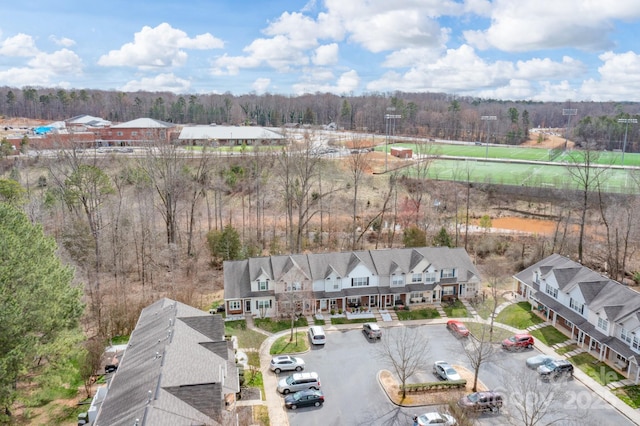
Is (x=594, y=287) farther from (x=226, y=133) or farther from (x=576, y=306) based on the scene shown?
(x=226, y=133)

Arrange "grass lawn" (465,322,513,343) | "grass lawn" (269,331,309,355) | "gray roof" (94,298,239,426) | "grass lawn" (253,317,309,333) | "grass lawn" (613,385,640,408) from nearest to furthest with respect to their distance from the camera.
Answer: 1. "gray roof" (94,298,239,426)
2. "grass lawn" (613,385,640,408)
3. "grass lawn" (269,331,309,355)
4. "grass lawn" (465,322,513,343)
5. "grass lawn" (253,317,309,333)

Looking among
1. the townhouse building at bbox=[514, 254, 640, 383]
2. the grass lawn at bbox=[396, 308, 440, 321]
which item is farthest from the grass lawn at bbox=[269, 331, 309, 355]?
the townhouse building at bbox=[514, 254, 640, 383]

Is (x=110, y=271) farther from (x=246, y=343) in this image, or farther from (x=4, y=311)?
(x=4, y=311)

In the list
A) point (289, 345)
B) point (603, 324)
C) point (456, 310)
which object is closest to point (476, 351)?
point (456, 310)

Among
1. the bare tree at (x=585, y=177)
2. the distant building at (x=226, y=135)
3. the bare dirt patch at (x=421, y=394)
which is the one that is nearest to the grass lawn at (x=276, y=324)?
the bare dirt patch at (x=421, y=394)

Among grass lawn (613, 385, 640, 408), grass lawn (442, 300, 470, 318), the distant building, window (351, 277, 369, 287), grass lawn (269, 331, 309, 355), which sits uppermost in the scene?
the distant building

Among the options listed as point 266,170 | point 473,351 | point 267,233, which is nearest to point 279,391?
point 473,351

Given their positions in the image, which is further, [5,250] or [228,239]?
[228,239]

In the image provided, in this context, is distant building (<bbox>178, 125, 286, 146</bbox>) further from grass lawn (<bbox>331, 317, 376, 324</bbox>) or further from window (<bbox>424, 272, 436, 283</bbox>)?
grass lawn (<bbox>331, 317, 376, 324</bbox>)
